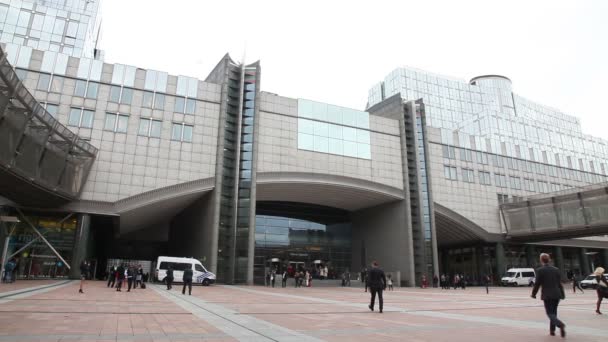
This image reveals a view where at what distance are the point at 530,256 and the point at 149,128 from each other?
1965 inches

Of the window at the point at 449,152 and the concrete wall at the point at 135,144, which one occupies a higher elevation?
the window at the point at 449,152

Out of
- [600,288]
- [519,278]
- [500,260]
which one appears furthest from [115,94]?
[519,278]

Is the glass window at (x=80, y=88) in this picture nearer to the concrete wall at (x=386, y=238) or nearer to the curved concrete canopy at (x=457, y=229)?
the concrete wall at (x=386, y=238)

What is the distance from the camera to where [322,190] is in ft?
146

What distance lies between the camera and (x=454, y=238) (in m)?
54.7

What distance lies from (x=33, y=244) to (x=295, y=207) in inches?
1136

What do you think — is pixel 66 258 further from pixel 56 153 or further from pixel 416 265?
pixel 416 265

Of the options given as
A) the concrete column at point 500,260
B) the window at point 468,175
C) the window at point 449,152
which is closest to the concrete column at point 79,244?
the window at point 449,152

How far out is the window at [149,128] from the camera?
3672 centimetres

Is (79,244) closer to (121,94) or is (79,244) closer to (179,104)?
(121,94)

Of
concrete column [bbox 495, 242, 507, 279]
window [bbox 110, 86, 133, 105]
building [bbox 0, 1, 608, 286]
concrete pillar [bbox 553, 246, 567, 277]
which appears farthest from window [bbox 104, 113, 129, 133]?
concrete pillar [bbox 553, 246, 567, 277]

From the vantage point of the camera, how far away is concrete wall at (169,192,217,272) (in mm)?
36844

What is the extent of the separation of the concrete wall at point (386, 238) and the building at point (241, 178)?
208 millimetres

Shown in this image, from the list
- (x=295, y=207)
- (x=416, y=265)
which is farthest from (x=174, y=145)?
(x=416, y=265)
